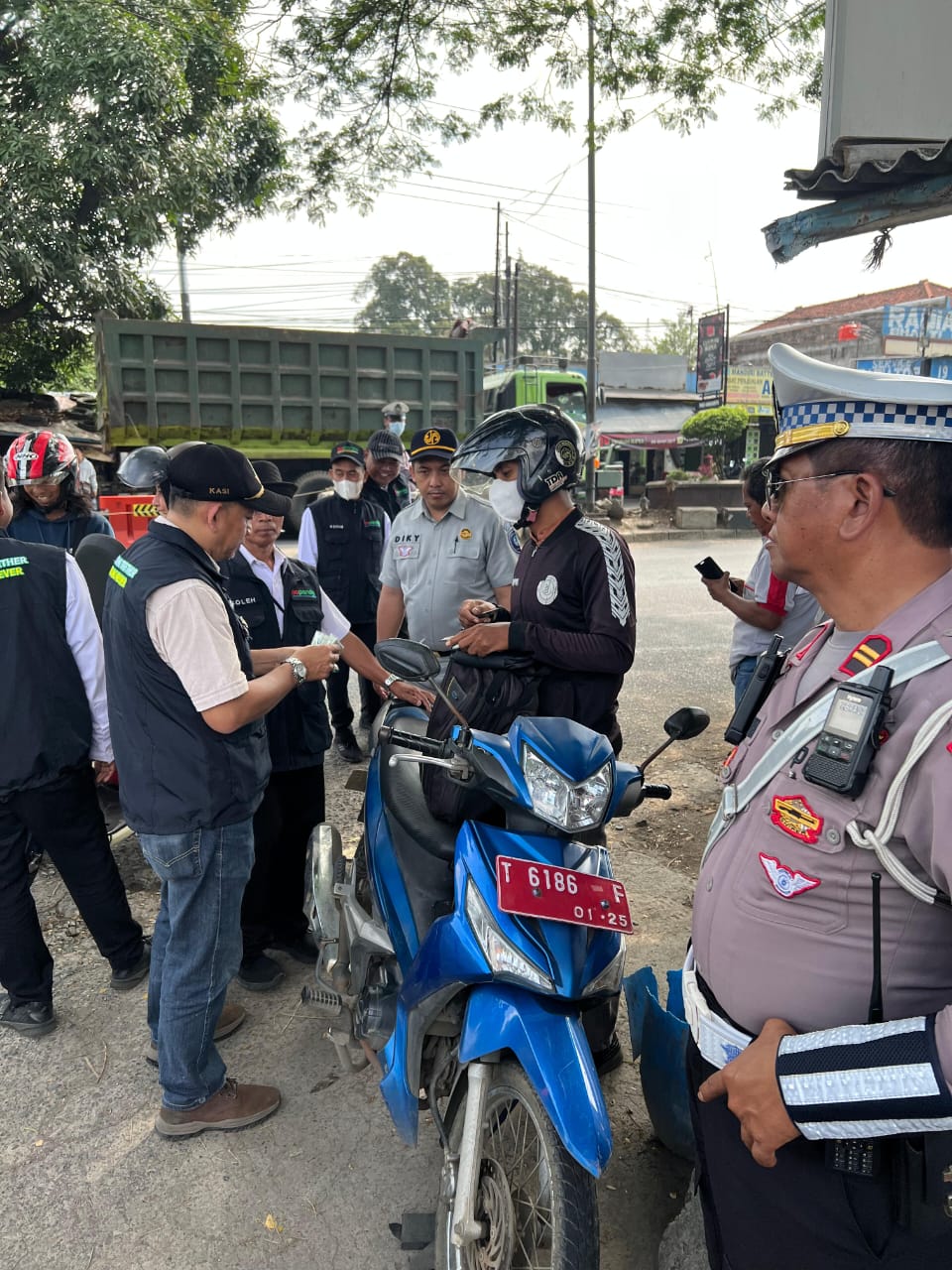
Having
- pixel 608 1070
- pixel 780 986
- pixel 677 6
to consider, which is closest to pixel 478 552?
pixel 608 1070

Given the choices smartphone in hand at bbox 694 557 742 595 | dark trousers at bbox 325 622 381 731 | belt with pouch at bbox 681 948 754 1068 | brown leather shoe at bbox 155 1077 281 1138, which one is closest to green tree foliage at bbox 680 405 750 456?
dark trousers at bbox 325 622 381 731

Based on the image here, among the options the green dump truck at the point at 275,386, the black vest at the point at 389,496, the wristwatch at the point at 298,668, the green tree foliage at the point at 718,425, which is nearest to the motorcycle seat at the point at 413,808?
the wristwatch at the point at 298,668

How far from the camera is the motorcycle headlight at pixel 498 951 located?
163 centimetres

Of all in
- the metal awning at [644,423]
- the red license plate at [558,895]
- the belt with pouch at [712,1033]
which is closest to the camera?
the belt with pouch at [712,1033]

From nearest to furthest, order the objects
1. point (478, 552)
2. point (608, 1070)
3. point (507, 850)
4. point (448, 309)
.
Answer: point (507, 850) < point (608, 1070) < point (478, 552) < point (448, 309)

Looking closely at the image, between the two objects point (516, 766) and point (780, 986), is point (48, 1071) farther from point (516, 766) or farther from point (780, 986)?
point (780, 986)

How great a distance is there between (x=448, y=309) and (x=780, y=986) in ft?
198

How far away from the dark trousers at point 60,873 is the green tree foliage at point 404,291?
57.3 m

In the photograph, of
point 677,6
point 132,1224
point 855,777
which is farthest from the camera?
point 677,6

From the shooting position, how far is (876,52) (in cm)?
375

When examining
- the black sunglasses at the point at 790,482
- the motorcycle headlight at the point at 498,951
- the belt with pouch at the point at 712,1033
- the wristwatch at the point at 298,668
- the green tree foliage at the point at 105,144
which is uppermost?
the green tree foliage at the point at 105,144

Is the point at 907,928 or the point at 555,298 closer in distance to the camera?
the point at 907,928

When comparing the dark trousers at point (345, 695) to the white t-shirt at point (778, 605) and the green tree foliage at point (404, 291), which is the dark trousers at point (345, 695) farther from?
the green tree foliage at point (404, 291)

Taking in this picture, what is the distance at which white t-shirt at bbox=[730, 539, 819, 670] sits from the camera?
359 centimetres
